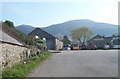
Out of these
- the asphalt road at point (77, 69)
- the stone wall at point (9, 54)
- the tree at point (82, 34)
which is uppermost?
the tree at point (82, 34)

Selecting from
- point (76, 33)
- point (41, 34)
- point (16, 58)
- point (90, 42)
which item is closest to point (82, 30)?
point (76, 33)

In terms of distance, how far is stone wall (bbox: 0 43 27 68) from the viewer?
14531 millimetres

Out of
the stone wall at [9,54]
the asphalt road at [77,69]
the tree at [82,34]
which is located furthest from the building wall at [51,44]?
the stone wall at [9,54]

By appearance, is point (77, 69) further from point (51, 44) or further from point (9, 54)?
point (51, 44)

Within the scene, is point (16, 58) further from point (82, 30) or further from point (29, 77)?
point (82, 30)

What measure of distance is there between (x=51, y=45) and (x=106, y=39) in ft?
134

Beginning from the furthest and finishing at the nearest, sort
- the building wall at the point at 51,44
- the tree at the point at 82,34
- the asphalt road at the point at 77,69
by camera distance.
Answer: the tree at the point at 82,34, the building wall at the point at 51,44, the asphalt road at the point at 77,69

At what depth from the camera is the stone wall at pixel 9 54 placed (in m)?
14.5

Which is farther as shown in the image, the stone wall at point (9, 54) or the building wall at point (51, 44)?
the building wall at point (51, 44)

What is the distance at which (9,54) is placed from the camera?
16.0 metres

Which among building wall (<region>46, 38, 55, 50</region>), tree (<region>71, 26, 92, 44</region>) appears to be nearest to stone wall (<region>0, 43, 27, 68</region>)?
building wall (<region>46, 38, 55, 50</region>)

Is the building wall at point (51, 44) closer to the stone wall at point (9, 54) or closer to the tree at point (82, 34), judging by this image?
the tree at point (82, 34)

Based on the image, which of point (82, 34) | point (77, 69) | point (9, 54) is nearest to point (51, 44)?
point (82, 34)

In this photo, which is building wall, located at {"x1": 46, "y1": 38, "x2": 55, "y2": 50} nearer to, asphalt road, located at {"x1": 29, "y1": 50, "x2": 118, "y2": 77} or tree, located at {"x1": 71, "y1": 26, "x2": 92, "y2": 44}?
asphalt road, located at {"x1": 29, "y1": 50, "x2": 118, "y2": 77}
